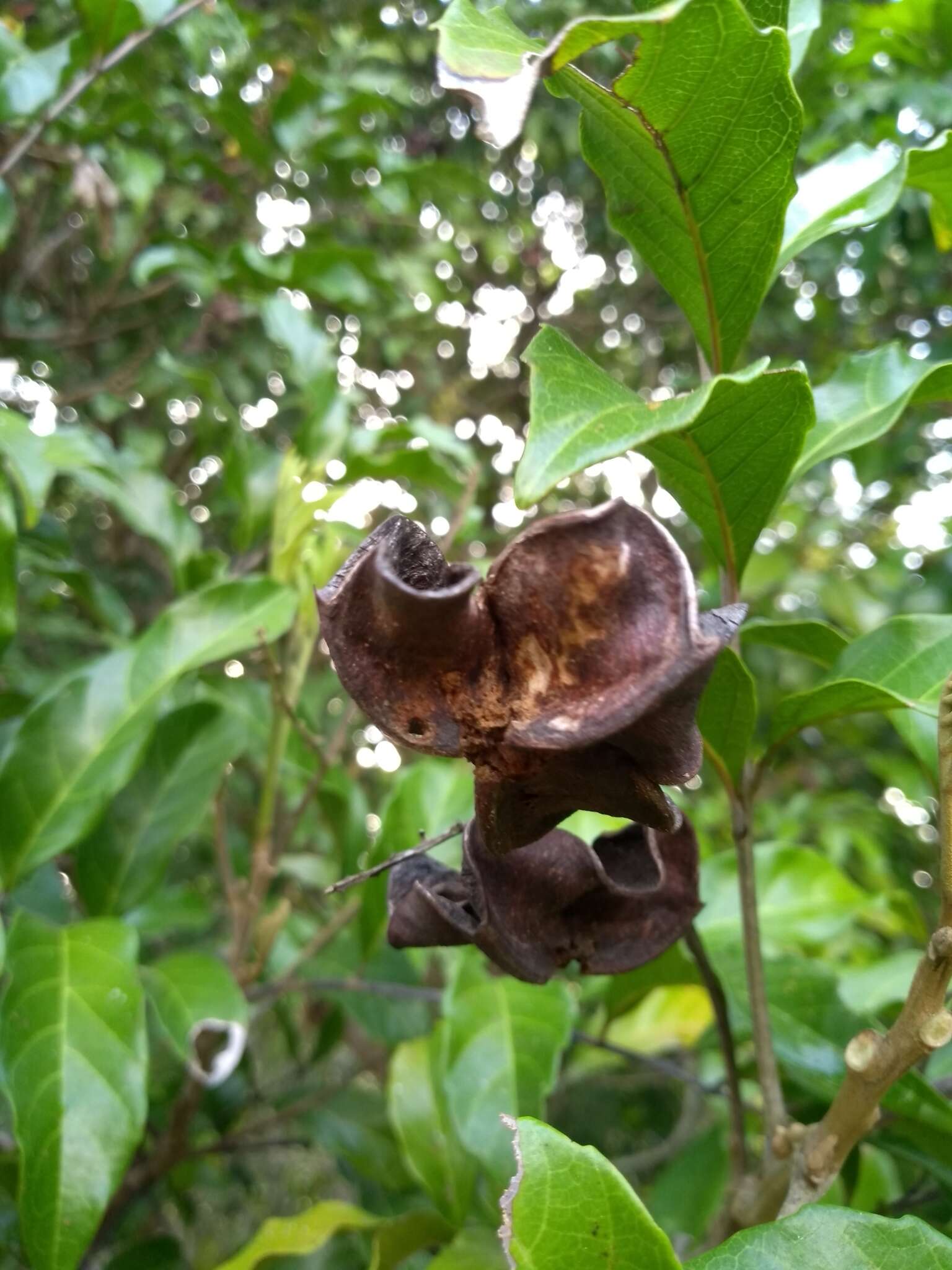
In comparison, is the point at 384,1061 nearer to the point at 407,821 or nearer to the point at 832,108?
the point at 407,821

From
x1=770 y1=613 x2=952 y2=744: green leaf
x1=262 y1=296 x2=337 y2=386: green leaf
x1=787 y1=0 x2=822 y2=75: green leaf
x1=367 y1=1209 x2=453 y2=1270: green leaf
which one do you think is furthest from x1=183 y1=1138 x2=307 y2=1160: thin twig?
x1=787 y1=0 x2=822 y2=75: green leaf

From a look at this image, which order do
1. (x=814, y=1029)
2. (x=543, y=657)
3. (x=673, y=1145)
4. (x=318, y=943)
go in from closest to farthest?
(x=543, y=657) < (x=814, y=1029) < (x=318, y=943) < (x=673, y=1145)

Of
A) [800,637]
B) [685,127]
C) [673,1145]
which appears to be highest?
[685,127]

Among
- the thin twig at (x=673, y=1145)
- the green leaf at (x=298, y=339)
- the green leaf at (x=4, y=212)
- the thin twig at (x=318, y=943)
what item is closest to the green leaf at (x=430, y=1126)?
the thin twig at (x=318, y=943)

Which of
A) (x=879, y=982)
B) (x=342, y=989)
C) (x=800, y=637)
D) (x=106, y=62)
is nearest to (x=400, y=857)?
(x=800, y=637)

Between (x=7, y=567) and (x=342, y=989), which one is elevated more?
(x=7, y=567)

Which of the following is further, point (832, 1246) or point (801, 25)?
point (801, 25)

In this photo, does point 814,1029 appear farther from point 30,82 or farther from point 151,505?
point 30,82
